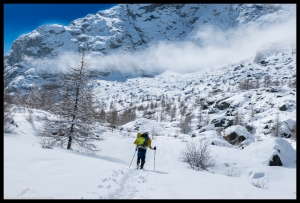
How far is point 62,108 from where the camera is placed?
16.1 metres

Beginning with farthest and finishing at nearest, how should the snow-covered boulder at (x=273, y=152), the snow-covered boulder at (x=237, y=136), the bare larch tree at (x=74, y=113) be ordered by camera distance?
the snow-covered boulder at (x=237, y=136)
the snow-covered boulder at (x=273, y=152)
the bare larch tree at (x=74, y=113)

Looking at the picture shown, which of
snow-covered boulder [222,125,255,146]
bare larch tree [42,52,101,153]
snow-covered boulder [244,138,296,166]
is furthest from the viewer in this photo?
snow-covered boulder [222,125,255,146]

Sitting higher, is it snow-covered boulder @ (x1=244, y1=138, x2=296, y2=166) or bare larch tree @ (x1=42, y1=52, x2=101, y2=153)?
bare larch tree @ (x1=42, y1=52, x2=101, y2=153)

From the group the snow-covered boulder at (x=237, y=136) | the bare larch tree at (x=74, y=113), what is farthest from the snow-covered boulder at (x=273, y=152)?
the snow-covered boulder at (x=237, y=136)

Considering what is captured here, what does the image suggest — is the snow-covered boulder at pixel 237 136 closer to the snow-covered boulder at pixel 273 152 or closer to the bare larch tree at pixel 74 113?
the snow-covered boulder at pixel 273 152

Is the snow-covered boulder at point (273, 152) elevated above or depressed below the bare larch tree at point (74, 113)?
below

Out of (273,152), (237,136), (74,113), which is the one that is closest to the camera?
(74,113)

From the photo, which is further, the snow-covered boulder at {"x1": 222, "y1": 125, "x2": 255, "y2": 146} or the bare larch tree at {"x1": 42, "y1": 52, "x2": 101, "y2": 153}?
the snow-covered boulder at {"x1": 222, "y1": 125, "x2": 255, "y2": 146}

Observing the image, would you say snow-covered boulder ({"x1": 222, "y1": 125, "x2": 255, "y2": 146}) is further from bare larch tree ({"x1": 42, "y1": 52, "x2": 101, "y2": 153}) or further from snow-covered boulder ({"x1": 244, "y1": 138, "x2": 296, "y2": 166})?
bare larch tree ({"x1": 42, "y1": 52, "x2": 101, "y2": 153})

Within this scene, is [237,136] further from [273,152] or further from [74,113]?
[74,113]

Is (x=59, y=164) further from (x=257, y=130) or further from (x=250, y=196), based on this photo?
(x=257, y=130)

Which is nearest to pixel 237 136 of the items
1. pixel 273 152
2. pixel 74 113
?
pixel 273 152

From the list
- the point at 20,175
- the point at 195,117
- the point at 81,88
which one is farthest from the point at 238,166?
the point at 195,117

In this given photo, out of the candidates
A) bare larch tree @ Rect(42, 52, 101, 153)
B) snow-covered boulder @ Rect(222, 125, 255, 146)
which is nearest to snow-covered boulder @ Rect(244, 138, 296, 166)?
bare larch tree @ Rect(42, 52, 101, 153)
